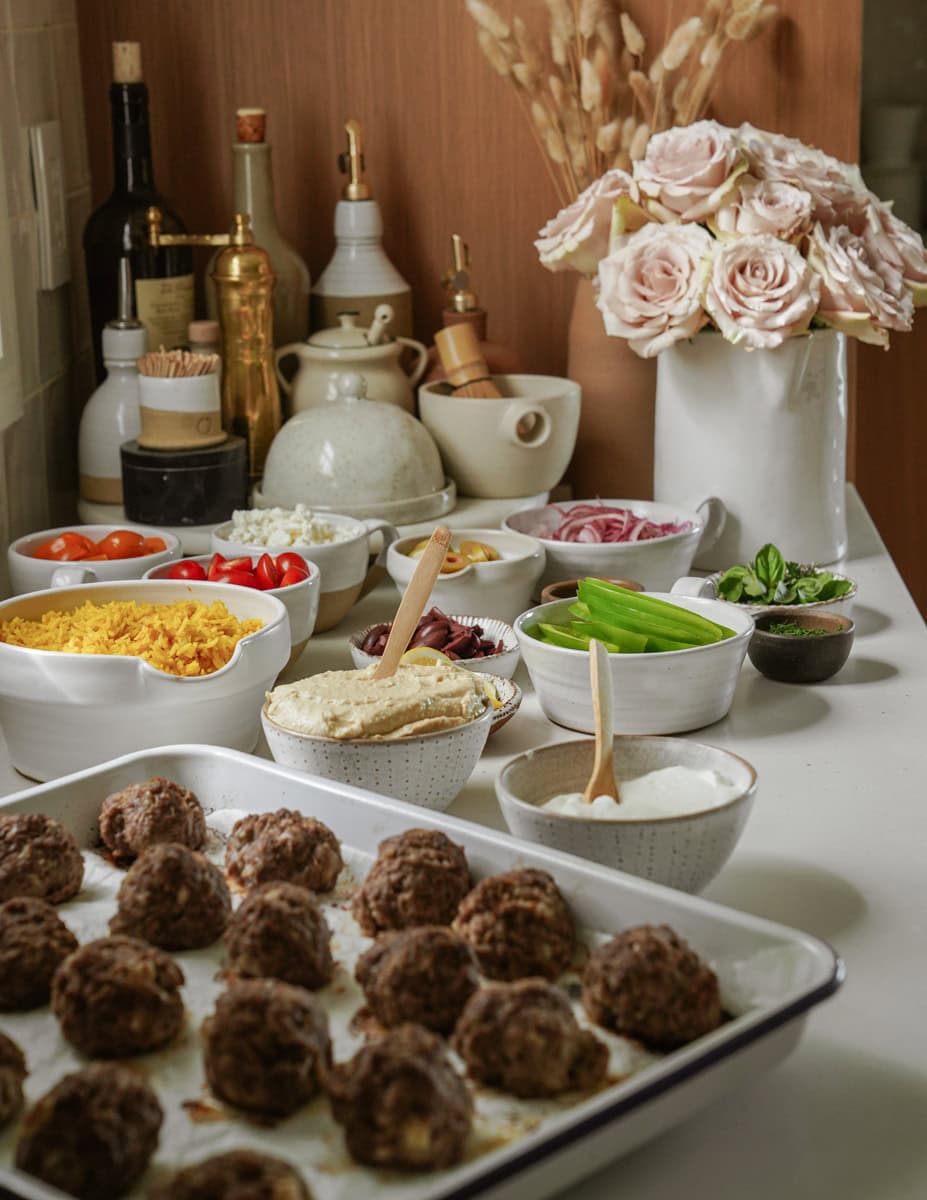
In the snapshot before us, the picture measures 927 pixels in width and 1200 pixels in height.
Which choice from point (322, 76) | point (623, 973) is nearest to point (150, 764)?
point (623, 973)

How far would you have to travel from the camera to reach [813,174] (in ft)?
5.03

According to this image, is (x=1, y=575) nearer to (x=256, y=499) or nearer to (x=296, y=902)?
(x=256, y=499)

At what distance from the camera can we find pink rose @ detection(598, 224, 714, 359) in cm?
153

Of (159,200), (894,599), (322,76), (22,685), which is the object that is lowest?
(894,599)

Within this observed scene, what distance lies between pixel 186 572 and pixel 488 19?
0.85m

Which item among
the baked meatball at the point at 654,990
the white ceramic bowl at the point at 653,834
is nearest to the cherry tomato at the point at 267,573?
the white ceramic bowl at the point at 653,834

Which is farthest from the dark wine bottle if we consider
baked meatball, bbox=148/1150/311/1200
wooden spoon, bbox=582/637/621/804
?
baked meatball, bbox=148/1150/311/1200

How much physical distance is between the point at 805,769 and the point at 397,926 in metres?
0.43

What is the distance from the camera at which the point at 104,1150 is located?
599mm

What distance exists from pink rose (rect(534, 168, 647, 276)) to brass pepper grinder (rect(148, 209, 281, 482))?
335mm

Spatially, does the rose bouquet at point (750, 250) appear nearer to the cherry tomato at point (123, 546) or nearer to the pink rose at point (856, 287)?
the pink rose at point (856, 287)

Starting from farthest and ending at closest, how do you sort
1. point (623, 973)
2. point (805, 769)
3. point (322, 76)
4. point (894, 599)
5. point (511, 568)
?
point (322, 76) → point (894, 599) → point (511, 568) → point (805, 769) → point (623, 973)

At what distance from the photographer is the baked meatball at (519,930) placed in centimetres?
77

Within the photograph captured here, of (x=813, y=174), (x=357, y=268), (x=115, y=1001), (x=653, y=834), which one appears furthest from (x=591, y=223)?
(x=115, y=1001)
